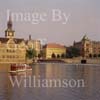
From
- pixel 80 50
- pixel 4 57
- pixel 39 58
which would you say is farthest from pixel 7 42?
pixel 80 50

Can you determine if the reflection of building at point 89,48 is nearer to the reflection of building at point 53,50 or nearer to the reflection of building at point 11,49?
the reflection of building at point 53,50

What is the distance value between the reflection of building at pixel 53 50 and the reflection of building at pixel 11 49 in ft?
26.4

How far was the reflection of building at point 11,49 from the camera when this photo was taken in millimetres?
22016

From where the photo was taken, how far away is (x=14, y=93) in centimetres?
581

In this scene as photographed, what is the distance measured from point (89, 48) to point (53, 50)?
2914mm

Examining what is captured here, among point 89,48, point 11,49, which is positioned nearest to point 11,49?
point 11,49

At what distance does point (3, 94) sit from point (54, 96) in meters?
0.69

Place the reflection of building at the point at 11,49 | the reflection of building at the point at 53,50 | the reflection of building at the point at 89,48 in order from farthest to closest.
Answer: the reflection of building at the point at 53,50
the reflection of building at the point at 89,48
the reflection of building at the point at 11,49

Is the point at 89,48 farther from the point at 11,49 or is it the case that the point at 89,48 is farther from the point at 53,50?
the point at 11,49

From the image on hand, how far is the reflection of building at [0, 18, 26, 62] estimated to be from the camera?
22.0m

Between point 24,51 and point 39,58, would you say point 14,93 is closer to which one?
point 24,51

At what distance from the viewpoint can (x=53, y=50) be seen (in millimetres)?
32062

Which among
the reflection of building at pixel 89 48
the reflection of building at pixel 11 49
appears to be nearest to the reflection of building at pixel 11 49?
the reflection of building at pixel 11 49

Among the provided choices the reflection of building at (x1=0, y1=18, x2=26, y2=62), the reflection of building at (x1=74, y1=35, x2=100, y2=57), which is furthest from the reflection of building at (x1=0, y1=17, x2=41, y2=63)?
the reflection of building at (x1=74, y1=35, x2=100, y2=57)
